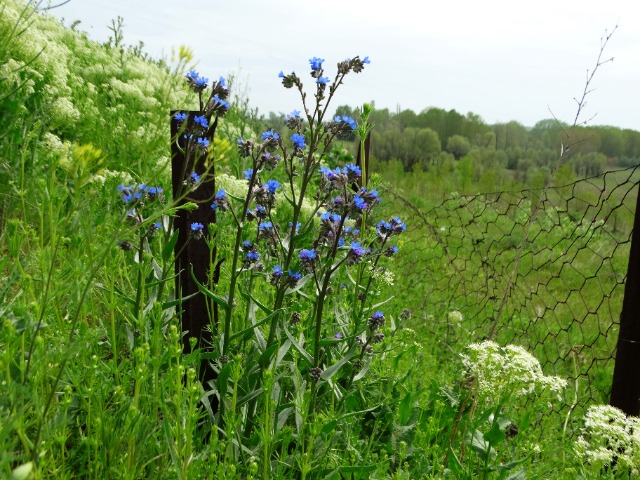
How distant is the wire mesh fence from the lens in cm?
380

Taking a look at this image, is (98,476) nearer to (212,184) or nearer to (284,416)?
(284,416)

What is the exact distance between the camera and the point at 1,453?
1077 mm

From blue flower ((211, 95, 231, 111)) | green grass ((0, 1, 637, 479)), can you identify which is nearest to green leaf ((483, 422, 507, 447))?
green grass ((0, 1, 637, 479))

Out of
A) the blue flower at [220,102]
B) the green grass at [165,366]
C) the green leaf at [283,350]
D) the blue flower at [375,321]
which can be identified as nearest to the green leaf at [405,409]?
the green grass at [165,366]

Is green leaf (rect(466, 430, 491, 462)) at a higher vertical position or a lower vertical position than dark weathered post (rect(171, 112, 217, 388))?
lower

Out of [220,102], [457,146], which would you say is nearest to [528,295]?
[220,102]

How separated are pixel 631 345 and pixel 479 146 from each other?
13290 mm

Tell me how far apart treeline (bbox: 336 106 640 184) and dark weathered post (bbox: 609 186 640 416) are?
1092cm

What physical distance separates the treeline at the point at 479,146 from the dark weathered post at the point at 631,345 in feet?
35.8

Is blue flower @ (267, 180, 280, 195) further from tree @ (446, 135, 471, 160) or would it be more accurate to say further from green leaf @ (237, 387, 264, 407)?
tree @ (446, 135, 471, 160)

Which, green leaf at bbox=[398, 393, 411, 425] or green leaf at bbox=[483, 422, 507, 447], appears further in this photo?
green leaf at bbox=[398, 393, 411, 425]

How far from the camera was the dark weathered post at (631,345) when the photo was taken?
284cm

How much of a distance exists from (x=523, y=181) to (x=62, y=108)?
11.6 metres

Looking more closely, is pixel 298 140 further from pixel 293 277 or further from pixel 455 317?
pixel 455 317
